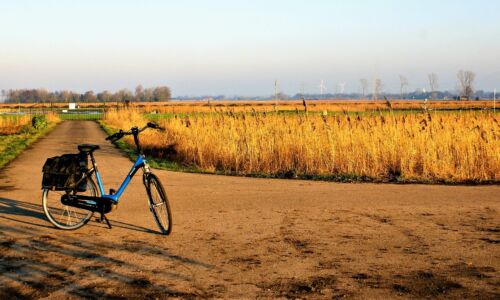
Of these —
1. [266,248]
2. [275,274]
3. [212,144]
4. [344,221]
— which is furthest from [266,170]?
[275,274]

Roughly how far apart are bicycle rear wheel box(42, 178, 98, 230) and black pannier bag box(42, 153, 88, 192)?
12 centimetres

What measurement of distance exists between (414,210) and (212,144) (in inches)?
334

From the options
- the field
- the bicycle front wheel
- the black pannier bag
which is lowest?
the field

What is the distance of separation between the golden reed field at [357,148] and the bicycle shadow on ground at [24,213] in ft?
18.7

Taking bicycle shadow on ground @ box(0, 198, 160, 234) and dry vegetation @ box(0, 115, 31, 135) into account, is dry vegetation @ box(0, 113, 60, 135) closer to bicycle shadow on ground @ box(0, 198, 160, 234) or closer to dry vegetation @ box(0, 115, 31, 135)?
dry vegetation @ box(0, 115, 31, 135)

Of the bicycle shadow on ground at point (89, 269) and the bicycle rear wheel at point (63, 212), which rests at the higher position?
the bicycle rear wheel at point (63, 212)

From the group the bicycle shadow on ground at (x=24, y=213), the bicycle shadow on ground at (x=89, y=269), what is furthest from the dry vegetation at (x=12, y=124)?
the bicycle shadow on ground at (x=89, y=269)

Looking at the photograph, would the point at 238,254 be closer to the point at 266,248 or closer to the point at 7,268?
the point at 266,248

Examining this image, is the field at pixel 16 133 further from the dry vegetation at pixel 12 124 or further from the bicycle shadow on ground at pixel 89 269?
the bicycle shadow on ground at pixel 89 269

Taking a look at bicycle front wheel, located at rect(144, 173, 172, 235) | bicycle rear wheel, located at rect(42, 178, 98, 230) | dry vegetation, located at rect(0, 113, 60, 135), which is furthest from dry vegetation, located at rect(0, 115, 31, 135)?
bicycle front wheel, located at rect(144, 173, 172, 235)

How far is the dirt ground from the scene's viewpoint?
5.23 metres

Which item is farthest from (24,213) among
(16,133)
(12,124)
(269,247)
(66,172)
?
(12,124)

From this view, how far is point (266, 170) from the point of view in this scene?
47.2ft

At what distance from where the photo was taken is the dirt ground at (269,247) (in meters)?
5.23
